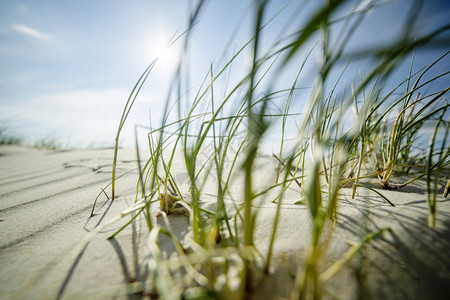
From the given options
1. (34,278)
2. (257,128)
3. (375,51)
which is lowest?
(34,278)

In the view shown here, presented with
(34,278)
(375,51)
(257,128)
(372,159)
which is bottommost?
(34,278)

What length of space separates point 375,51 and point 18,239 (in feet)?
3.37

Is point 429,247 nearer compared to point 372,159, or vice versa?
point 429,247

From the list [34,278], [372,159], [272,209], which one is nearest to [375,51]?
[272,209]

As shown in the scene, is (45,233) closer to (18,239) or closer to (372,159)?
(18,239)

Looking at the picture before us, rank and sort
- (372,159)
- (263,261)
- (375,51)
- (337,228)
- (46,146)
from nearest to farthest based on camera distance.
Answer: (375,51), (263,261), (337,228), (372,159), (46,146)

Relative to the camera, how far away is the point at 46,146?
459 centimetres

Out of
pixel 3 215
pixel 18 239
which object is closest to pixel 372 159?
pixel 18 239

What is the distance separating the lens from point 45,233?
0.69m

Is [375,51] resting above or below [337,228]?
above

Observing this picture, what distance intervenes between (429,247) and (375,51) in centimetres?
45

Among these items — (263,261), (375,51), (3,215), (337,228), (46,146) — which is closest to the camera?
(375,51)

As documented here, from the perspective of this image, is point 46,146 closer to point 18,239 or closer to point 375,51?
point 18,239

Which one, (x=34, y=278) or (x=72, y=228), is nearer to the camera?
(x=34, y=278)
